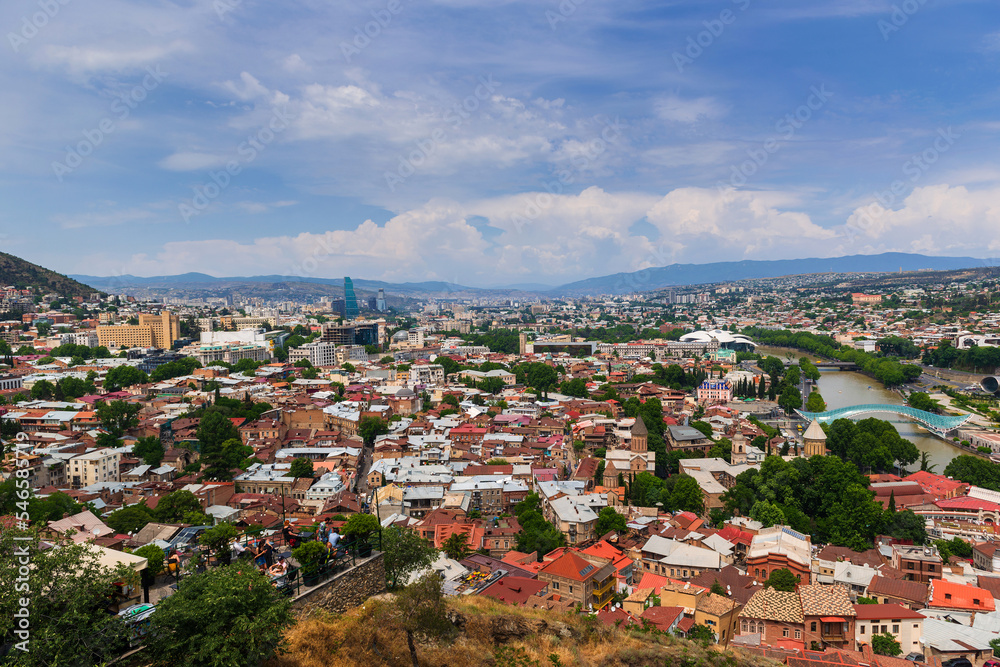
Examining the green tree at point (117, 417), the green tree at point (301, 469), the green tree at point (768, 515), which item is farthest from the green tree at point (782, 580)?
the green tree at point (117, 417)

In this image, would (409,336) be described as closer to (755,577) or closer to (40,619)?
(755,577)

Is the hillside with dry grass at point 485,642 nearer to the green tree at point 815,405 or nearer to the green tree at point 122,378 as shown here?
the green tree at point 815,405

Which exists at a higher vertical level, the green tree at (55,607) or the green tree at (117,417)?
the green tree at (55,607)

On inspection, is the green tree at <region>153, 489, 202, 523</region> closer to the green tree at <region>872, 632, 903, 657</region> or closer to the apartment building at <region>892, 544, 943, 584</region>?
the green tree at <region>872, 632, 903, 657</region>

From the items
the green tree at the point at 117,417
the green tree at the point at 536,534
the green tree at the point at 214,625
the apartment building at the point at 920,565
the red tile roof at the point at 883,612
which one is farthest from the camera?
the green tree at the point at 117,417

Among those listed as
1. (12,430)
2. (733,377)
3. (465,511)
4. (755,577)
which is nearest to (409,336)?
(733,377)

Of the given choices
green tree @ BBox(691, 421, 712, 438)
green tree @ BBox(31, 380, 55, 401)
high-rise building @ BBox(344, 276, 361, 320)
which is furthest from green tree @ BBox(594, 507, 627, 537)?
high-rise building @ BBox(344, 276, 361, 320)
